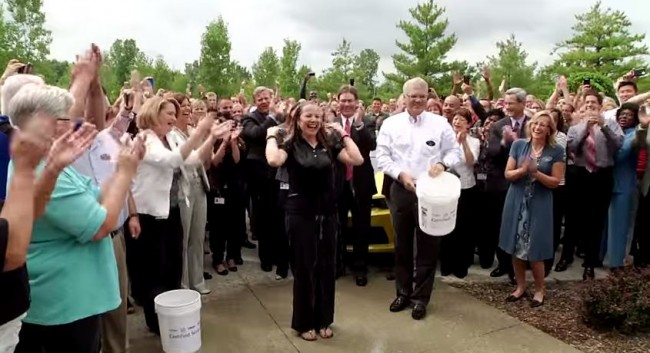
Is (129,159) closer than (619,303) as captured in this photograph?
Yes

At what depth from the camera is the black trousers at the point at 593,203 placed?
17.9 ft

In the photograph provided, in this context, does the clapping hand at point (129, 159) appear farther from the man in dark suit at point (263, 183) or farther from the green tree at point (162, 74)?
the green tree at point (162, 74)

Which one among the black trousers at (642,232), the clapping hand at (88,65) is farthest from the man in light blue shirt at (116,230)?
the black trousers at (642,232)

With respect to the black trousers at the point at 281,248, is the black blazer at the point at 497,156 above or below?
above

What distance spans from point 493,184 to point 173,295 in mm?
3650

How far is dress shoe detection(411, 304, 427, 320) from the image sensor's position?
4.49m

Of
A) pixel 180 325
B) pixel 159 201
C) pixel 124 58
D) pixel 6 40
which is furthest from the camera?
pixel 124 58

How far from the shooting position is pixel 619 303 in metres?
4.08

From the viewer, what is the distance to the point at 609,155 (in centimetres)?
531

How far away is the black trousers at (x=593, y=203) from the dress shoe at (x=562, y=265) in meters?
0.29

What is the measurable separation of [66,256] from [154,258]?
1.82m

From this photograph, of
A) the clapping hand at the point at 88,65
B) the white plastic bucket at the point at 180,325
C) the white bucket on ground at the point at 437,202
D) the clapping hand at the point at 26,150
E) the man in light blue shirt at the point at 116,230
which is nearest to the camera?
the clapping hand at the point at 26,150

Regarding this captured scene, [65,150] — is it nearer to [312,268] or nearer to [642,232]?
[312,268]

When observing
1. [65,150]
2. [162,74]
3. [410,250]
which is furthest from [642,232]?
[162,74]
